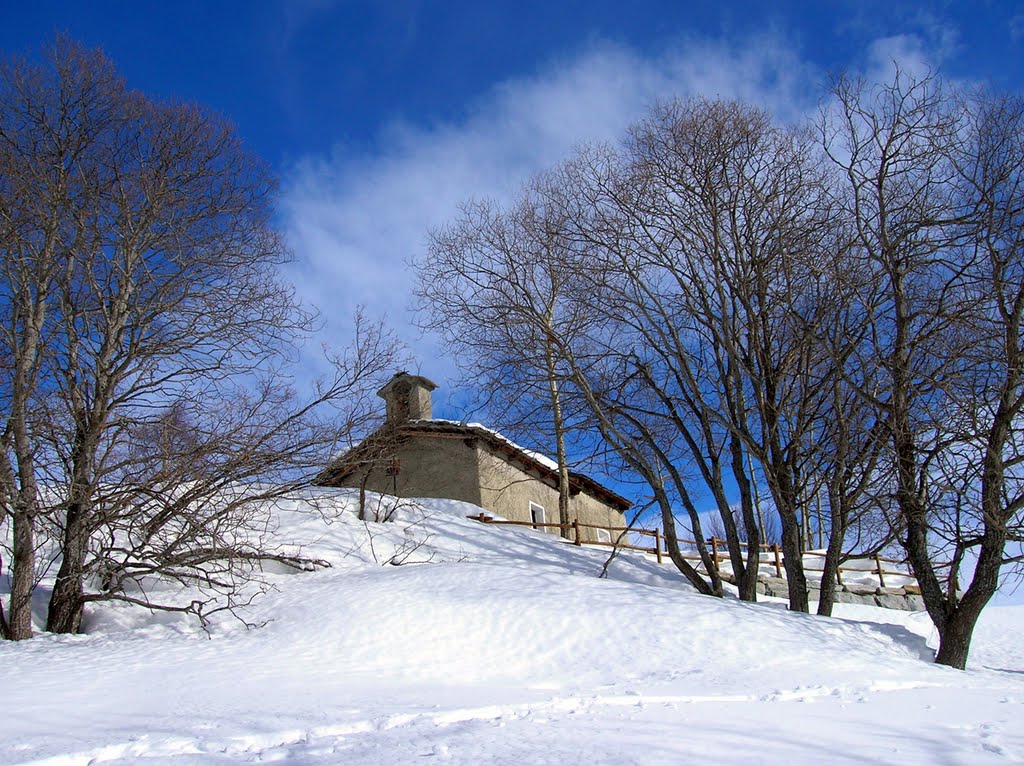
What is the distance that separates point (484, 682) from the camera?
8.16m

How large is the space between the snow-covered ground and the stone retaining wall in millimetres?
7538

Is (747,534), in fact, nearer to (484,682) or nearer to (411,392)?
(484,682)

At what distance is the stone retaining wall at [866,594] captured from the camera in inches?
796

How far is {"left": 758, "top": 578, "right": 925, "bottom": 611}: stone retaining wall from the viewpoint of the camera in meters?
20.2

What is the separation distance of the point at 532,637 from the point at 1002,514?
21.7 feet

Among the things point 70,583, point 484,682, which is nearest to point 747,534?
point 484,682

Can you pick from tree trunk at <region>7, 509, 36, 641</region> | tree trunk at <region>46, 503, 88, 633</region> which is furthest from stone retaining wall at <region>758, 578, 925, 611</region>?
tree trunk at <region>7, 509, 36, 641</region>

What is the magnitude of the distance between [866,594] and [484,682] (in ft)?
56.4

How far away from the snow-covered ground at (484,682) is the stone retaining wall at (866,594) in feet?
24.7

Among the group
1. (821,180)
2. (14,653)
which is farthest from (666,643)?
(821,180)

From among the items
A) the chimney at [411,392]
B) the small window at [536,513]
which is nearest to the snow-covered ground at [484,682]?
the chimney at [411,392]

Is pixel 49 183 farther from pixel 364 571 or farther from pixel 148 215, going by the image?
pixel 364 571

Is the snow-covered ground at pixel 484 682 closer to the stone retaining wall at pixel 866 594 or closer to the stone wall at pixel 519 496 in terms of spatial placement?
the stone retaining wall at pixel 866 594

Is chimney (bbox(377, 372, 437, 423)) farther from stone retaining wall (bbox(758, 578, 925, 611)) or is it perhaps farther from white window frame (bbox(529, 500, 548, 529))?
stone retaining wall (bbox(758, 578, 925, 611))
